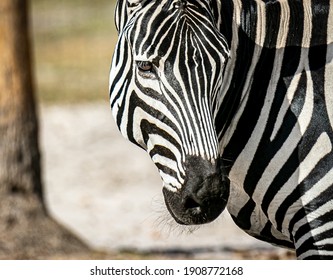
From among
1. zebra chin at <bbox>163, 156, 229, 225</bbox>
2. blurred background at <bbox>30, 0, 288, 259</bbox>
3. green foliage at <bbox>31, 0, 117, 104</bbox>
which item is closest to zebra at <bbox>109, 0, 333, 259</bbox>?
zebra chin at <bbox>163, 156, 229, 225</bbox>

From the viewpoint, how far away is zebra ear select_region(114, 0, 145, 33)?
135 inches

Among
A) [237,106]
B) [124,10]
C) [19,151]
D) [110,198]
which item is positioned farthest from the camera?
[110,198]

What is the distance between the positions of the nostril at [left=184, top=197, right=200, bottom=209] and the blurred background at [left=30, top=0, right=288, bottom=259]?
1.34 ft

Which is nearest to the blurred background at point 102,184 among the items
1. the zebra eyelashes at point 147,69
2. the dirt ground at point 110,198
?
the dirt ground at point 110,198

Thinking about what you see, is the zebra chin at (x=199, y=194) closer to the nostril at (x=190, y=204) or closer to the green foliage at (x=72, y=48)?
the nostril at (x=190, y=204)

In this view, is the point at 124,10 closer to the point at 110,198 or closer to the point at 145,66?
the point at 145,66

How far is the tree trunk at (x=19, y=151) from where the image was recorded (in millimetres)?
8336

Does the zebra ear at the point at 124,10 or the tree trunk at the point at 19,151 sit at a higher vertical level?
the zebra ear at the point at 124,10

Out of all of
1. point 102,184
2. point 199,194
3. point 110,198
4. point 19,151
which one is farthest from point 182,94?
point 102,184

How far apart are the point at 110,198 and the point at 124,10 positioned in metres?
8.00

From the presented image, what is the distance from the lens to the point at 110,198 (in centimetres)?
1141

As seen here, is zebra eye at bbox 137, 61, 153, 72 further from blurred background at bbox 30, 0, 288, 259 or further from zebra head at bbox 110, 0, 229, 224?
blurred background at bbox 30, 0, 288, 259
